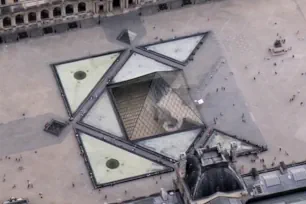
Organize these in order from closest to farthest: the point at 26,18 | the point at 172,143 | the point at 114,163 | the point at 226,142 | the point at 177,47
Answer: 1. the point at 114,163
2. the point at 172,143
3. the point at 226,142
4. the point at 26,18
5. the point at 177,47

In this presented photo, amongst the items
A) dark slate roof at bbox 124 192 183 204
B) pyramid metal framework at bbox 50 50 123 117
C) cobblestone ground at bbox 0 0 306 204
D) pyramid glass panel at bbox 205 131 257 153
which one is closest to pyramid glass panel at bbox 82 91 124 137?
pyramid metal framework at bbox 50 50 123 117

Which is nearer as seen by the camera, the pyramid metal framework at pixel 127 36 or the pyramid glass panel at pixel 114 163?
the pyramid glass panel at pixel 114 163

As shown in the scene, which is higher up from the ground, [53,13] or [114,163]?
[53,13]

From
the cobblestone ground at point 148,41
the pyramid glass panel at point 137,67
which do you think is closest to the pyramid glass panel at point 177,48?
the cobblestone ground at point 148,41

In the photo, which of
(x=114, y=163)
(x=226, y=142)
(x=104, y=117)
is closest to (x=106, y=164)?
(x=114, y=163)

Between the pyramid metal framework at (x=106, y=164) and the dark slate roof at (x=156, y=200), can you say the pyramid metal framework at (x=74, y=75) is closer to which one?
the pyramid metal framework at (x=106, y=164)

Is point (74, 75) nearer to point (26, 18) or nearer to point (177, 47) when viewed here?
point (26, 18)

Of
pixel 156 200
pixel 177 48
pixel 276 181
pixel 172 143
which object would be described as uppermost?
pixel 177 48
